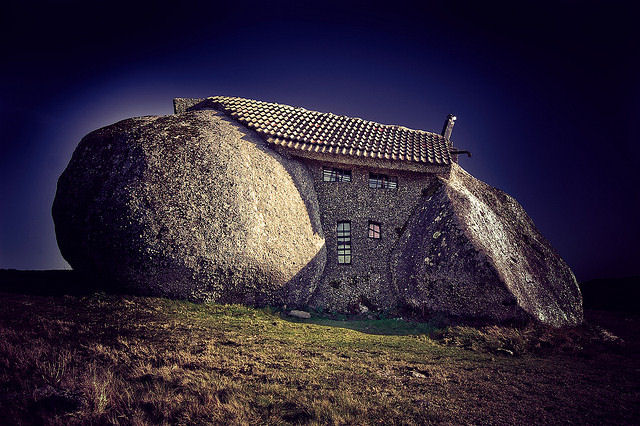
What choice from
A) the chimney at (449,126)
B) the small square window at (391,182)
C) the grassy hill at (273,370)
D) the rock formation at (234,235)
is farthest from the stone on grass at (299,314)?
the chimney at (449,126)

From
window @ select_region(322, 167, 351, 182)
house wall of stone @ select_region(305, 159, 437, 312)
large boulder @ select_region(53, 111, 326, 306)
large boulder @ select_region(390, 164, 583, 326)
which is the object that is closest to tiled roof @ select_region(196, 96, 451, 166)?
house wall of stone @ select_region(305, 159, 437, 312)

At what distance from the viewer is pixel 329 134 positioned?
14.8 metres

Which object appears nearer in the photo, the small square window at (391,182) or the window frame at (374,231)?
the window frame at (374,231)

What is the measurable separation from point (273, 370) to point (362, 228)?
898 centimetres

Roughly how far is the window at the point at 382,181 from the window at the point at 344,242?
223 cm

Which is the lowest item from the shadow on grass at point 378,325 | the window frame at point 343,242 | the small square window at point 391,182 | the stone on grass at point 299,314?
the shadow on grass at point 378,325

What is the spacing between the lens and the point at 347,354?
7176 millimetres

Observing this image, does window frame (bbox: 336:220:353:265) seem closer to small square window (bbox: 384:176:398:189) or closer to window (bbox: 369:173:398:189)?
window (bbox: 369:173:398:189)

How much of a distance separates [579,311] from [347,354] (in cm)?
1062

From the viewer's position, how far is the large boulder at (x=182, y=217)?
9875 mm

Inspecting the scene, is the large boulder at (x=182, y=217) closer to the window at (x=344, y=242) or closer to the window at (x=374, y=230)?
the window at (x=344, y=242)

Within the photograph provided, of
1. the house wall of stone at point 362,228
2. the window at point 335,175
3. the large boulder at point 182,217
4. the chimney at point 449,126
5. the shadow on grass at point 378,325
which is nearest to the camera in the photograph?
the large boulder at point 182,217

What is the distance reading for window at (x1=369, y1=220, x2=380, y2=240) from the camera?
14.1 meters

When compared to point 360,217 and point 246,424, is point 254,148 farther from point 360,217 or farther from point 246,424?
point 246,424
